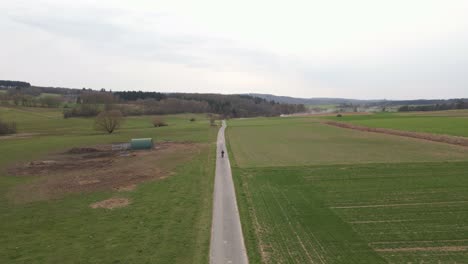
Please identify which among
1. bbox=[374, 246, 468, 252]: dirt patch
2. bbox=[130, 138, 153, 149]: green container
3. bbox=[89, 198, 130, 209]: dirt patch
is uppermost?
bbox=[130, 138, 153, 149]: green container

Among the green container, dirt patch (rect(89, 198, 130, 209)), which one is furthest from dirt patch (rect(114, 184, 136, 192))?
the green container

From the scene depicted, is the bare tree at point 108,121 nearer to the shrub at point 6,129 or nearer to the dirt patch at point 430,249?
the shrub at point 6,129

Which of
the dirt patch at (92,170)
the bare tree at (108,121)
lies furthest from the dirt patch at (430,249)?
the bare tree at (108,121)

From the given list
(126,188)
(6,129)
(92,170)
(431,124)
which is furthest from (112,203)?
(431,124)

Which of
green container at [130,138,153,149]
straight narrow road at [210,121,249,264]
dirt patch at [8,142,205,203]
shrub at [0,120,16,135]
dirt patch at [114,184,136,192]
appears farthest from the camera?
shrub at [0,120,16,135]

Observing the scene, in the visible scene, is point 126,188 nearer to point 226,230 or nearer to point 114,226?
point 114,226

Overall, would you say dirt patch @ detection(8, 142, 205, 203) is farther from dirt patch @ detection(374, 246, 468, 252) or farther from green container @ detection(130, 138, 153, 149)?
dirt patch @ detection(374, 246, 468, 252)
